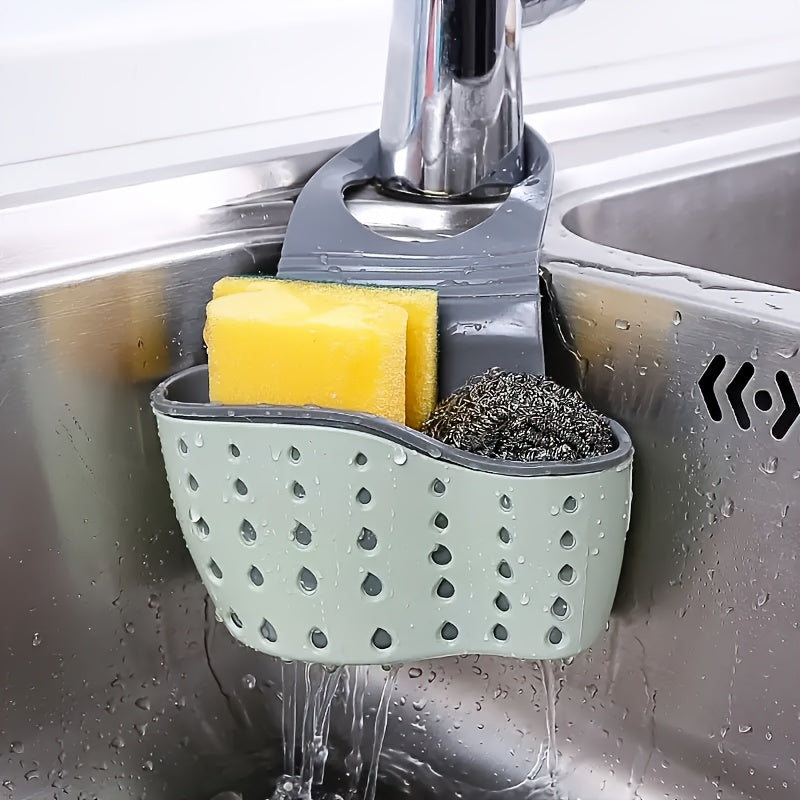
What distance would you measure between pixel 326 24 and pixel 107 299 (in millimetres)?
401

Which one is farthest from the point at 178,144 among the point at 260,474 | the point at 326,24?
the point at 260,474

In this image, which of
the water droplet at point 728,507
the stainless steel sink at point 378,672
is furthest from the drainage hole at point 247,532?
the water droplet at point 728,507

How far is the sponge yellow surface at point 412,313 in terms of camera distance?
496mm

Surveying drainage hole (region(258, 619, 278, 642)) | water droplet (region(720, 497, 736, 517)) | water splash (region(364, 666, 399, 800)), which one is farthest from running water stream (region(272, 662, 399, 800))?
water droplet (region(720, 497, 736, 517))

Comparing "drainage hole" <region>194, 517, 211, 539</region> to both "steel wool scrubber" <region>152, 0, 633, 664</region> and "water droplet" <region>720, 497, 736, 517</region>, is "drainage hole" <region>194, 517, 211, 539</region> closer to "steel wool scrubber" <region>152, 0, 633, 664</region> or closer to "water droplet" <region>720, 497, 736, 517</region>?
"steel wool scrubber" <region>152, 0, 633, 664</region>

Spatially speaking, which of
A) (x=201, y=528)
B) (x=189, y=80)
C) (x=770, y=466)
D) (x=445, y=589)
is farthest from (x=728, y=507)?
(x=189, y=80)

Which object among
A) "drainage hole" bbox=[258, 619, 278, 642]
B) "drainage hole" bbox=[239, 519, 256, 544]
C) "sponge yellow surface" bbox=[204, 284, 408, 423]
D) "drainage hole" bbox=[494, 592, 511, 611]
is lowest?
"drainage hole" bbox=[258, 619, 278, 642]

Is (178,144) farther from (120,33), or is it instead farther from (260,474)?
(260,474)

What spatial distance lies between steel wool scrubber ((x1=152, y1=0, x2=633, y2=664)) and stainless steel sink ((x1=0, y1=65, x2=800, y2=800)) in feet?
0.13

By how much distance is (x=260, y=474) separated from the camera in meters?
0.45

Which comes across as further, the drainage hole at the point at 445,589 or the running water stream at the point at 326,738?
the running water stream at the point at 326,738

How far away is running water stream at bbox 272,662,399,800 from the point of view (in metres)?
0.60

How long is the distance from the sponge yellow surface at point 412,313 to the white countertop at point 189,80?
0.16 metres

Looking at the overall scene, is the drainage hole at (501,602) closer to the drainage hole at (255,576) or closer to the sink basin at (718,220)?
the drainage hole at (255,576)
